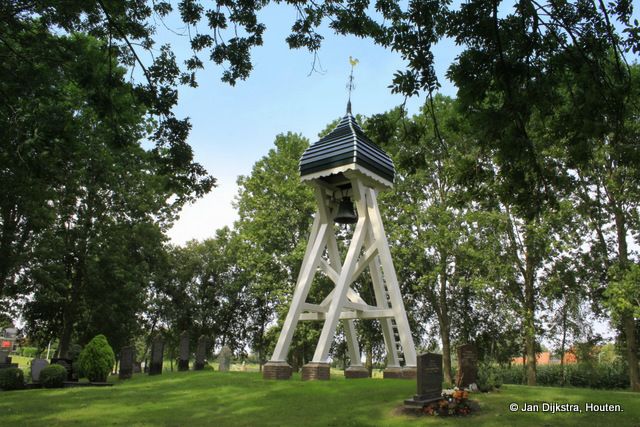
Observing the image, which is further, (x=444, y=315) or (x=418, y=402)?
(x=444, y=315)

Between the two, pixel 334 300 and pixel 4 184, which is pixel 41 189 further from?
pixel 334 300

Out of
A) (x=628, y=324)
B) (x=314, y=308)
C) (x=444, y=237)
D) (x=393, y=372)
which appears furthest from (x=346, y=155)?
(x=628, y=324)

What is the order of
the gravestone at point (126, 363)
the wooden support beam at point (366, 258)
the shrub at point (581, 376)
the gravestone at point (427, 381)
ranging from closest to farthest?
the gravestone at point (427, 381) → the wooden support beam at point (366, 258) → the gravestone at point (126, 363) → the shrub at point (581, 376)

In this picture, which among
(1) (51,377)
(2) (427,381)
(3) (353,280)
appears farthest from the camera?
(1) (51,377)

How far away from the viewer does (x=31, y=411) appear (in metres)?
10.4

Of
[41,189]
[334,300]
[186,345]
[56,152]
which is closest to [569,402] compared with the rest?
[334,300]

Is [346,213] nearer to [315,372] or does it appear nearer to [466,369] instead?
[315,372]

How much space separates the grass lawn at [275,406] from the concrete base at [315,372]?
0.51 m

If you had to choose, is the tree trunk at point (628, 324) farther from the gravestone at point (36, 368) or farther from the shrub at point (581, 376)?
the gravestone at point (36, 368)

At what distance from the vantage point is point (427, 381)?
10.4m

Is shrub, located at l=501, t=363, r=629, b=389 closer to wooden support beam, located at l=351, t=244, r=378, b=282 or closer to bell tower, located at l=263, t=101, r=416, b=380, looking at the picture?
bell tower, located at l=263, t=101, r=416, b=380

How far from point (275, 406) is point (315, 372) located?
352 centimetres

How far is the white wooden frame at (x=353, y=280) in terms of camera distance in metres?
14.6

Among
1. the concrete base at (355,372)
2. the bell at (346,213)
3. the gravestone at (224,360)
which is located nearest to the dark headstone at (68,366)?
the gravestone at (224,360)
